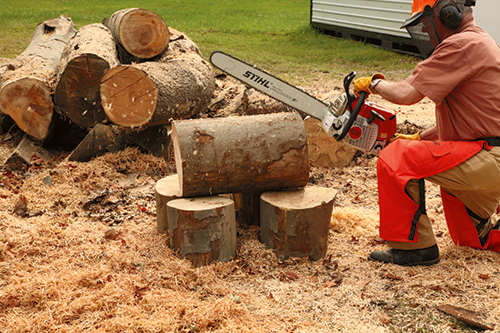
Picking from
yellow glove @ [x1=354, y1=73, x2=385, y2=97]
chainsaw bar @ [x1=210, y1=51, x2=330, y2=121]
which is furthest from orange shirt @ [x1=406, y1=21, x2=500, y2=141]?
chainsaw bar @ [x1=210, y1=51, x2=330, y2=121]

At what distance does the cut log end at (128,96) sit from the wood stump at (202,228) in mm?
1852

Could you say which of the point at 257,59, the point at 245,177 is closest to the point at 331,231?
the point at 245,177

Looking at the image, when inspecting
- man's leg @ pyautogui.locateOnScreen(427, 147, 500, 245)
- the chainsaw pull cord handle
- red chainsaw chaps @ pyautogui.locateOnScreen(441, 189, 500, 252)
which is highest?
the chainsaw pull cord handle

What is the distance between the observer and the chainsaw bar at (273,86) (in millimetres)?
3418

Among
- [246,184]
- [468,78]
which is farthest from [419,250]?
[246,184]

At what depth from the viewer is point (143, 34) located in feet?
18.4

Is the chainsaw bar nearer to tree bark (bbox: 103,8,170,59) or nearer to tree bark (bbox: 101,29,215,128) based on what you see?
tree bark (bbox: 101,29,215,128)

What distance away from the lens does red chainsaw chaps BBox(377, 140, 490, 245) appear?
2.81 m

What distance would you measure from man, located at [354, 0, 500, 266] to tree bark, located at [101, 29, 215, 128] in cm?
243

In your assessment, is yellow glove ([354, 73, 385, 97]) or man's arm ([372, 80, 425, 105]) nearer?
man's arm ([372, 80, 425, 105])

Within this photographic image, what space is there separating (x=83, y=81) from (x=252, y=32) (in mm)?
10881

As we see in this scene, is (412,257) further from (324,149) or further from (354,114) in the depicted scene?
(324,149)

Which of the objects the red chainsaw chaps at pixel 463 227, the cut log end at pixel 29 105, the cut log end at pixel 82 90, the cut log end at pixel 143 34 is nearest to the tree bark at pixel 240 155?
the red chainsaw chaps at pixel 463 227

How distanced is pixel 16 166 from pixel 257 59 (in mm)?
7236
